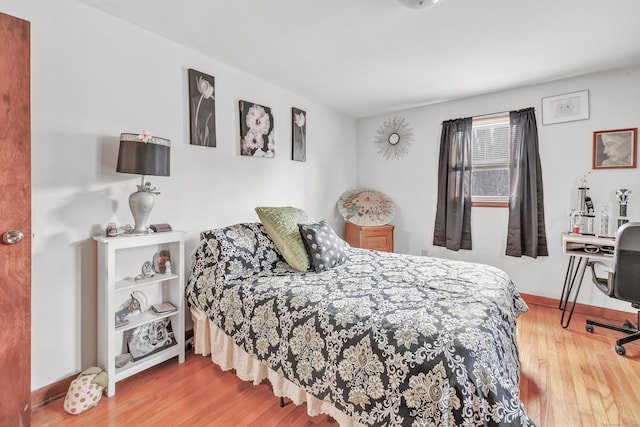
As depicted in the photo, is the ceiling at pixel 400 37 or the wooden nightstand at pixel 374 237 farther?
the wooden nightstand at pixel 374 237

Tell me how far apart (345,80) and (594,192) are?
2762 mm

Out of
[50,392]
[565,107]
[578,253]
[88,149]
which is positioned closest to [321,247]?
[88,149]

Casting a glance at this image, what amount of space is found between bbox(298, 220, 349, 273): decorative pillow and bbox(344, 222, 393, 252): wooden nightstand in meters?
1.41

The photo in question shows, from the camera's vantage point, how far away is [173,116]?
7.23ft

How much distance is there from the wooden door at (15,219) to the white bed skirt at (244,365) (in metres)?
0.89

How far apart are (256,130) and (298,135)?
673 millimetres

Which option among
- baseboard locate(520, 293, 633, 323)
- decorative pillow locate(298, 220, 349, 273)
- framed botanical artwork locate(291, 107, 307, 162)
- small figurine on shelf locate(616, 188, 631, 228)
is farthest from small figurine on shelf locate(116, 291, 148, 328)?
small figurine on shelf locate(616, 188, 631, 228)

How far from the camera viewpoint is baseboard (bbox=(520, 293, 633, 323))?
2.69 meters

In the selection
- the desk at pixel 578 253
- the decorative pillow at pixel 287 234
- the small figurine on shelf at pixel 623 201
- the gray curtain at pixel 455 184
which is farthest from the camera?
the gray curtain at pixel 455 184

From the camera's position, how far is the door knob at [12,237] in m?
1.37

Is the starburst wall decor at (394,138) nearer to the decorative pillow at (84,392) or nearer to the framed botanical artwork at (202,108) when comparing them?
the framed botanical artwork at (202,108)

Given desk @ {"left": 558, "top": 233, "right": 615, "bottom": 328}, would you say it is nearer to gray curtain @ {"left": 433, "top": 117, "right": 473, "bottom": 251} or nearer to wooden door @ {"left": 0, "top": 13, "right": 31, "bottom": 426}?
gray curtain @ {"left": 433, "top": 117, "right": 473, "bottom": 251}

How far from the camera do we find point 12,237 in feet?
4.56

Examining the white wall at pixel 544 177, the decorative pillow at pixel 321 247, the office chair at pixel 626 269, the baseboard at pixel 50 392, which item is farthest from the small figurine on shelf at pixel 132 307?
the office chair at pixel 626 269
